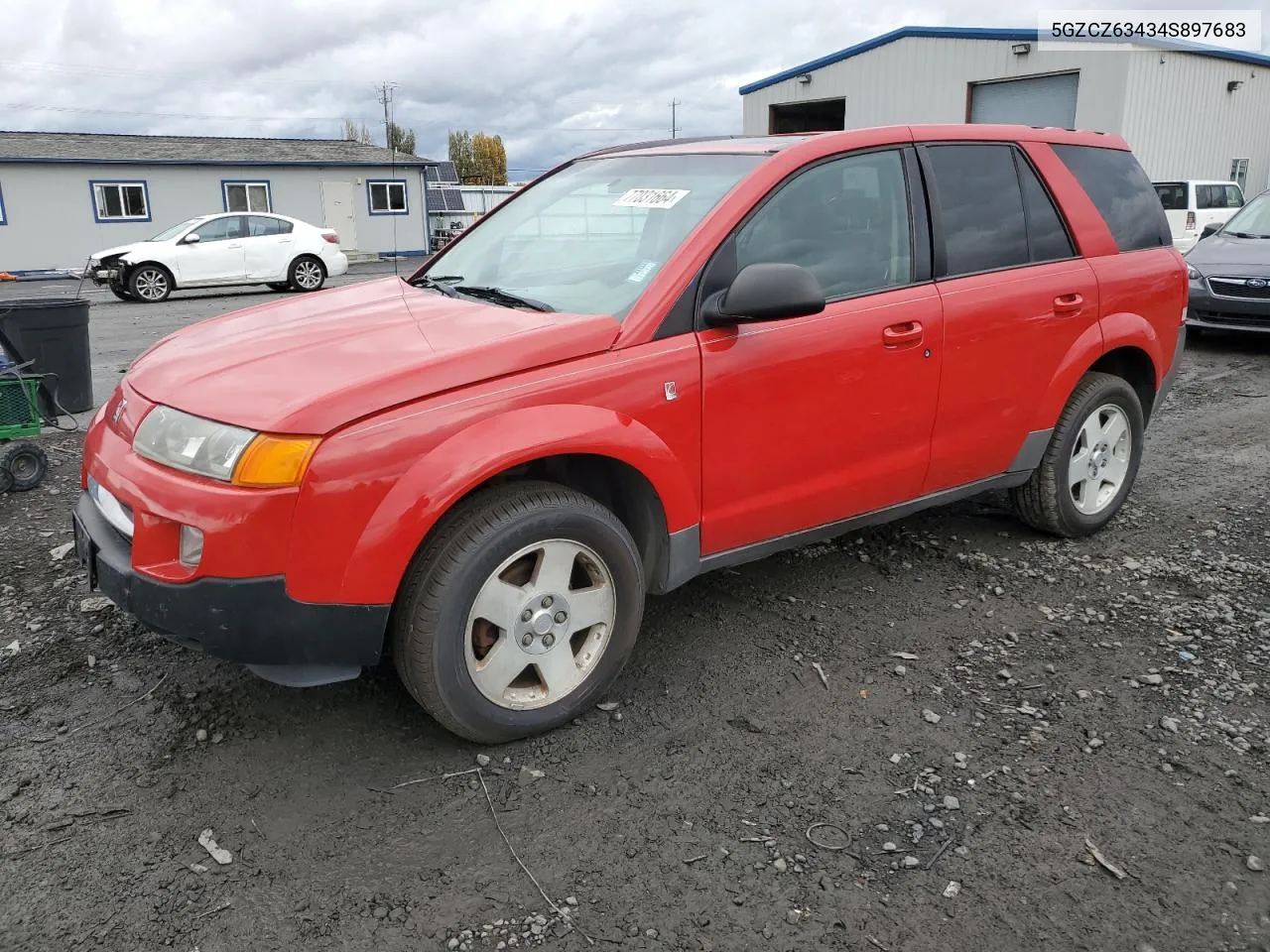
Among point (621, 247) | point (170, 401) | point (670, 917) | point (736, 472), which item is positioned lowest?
point (670, 917)

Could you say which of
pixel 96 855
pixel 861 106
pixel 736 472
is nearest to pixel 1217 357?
pixel 736 472

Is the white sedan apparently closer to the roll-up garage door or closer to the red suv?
the red suv

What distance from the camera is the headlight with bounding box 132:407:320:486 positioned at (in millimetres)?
2557

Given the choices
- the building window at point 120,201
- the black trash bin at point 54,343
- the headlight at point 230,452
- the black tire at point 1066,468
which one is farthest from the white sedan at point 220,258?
the black tire at point 1066,468

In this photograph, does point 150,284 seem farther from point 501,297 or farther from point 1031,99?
point 1031,99

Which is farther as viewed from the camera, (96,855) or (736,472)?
(736,472)

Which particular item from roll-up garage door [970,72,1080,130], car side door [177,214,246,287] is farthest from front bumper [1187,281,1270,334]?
car side door [177,214,246,287]

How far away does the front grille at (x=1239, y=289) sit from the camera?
376 inches

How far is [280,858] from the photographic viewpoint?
2541 mm

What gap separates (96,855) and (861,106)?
27573 mm

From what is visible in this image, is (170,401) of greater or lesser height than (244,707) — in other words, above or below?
above

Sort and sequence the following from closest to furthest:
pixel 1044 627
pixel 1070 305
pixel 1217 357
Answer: pixel 1044 627 → pixel 1070 305 → pixel 1217 357

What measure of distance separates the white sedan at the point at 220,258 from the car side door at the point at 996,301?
17072 millimetres

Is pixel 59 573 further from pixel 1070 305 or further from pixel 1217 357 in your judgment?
pixel 1217 357
